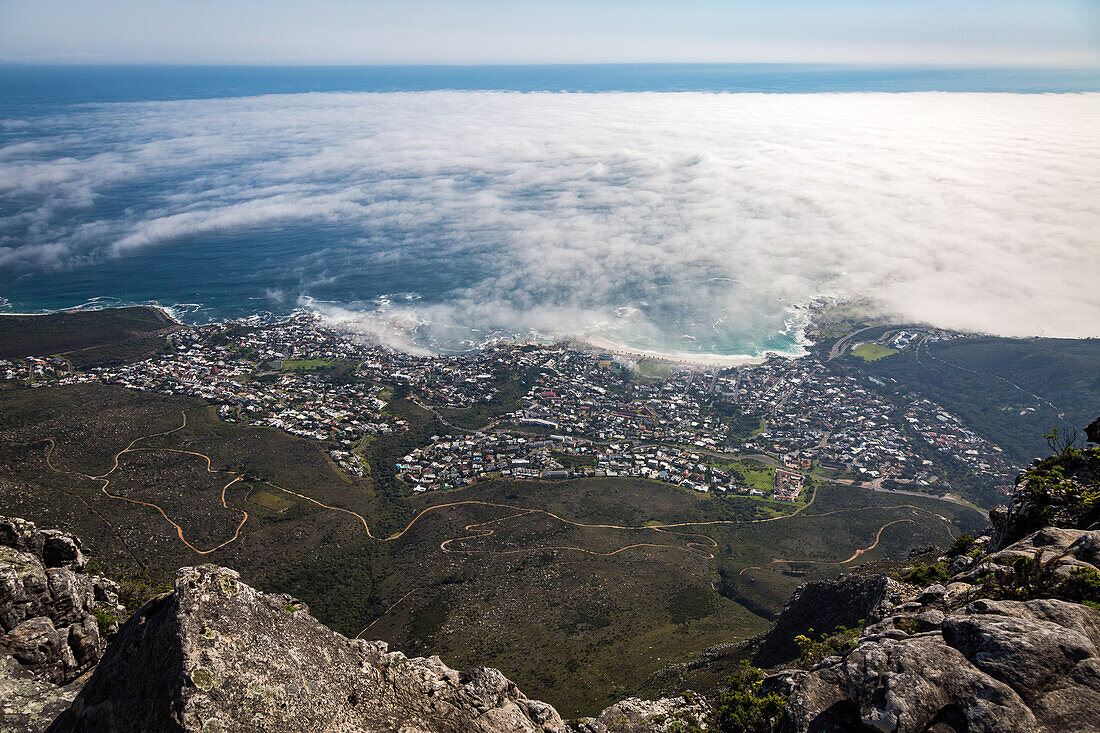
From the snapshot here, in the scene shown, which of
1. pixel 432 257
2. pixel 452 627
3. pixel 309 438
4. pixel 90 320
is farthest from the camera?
pixel 432 257

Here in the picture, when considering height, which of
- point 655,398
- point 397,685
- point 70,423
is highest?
point 397,685

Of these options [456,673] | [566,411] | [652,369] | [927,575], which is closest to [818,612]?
[927,575]

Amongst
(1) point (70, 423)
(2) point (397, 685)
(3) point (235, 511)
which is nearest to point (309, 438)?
(3) point (235, 511)

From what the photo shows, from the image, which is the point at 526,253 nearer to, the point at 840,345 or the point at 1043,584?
the point at 840,345

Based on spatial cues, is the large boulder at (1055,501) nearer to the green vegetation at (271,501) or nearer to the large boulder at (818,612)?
the large boulder at (818,612)

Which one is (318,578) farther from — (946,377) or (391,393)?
(946,377)

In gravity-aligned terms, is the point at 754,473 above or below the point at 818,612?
below
